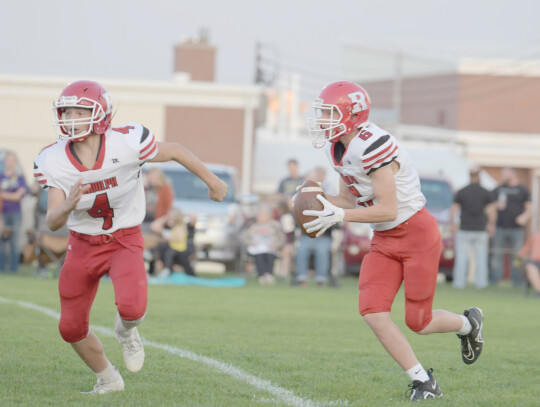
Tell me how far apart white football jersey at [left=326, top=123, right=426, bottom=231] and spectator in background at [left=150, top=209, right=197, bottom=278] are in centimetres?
878

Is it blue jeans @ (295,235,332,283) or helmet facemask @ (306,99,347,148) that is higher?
helmet facemask @ (306,99,347,148)

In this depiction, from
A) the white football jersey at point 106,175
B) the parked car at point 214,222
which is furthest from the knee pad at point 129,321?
the parked car at point 214,222

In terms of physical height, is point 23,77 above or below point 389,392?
above

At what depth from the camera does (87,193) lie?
214 inches

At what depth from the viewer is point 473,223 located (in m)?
15.4

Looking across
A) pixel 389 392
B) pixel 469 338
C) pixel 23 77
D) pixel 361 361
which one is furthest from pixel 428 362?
pixel 23 77

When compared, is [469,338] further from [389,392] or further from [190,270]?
[190,270]

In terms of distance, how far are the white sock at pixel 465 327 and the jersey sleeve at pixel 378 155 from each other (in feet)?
4.11

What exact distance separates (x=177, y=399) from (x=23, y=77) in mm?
22661

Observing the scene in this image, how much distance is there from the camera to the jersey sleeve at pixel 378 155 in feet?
17.9

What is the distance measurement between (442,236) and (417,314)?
1189cm

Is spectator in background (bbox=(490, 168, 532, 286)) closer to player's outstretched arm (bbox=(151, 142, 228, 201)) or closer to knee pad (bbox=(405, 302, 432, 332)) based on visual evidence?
knee pad (bbox=(405, 302, 432, 332))

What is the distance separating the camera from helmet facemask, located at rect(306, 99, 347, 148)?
558cm

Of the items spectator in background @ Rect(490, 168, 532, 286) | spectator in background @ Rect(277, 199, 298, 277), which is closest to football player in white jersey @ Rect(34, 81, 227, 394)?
spectator in background @ Rect(277, 199, 298, 277)
